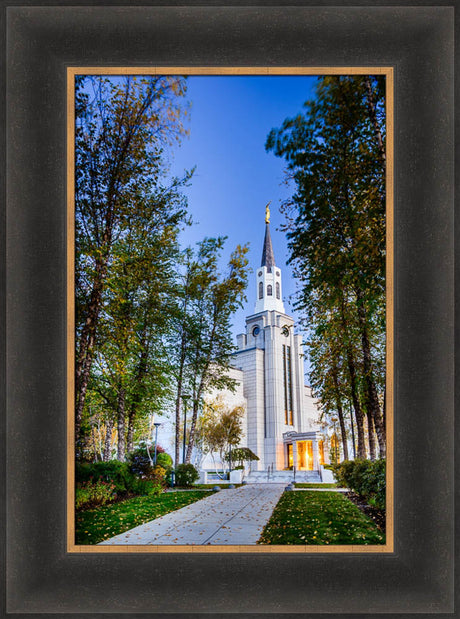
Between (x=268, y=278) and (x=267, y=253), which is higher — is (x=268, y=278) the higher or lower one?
the lower one

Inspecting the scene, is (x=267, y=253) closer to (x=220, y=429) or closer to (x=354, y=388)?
(x=354, y=388)

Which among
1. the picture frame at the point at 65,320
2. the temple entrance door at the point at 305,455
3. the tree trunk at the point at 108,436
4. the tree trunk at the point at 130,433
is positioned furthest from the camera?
the tree trunk at the point at 130,433

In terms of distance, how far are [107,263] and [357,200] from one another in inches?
79.8

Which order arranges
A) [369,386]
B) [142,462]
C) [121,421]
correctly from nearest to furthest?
[369,386] → [142,462] → [121,421]

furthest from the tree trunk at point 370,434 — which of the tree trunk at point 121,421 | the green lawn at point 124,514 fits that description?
the tree trunk at point 121,421

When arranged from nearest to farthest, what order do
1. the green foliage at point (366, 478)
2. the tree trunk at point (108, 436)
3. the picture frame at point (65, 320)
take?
the picture frame at point (65, 320)
the green foliage at point (366, 478)
the tree trunk at point (108, 436)

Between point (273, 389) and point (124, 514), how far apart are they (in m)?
1.43

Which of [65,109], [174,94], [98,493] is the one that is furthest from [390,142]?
[98,493]

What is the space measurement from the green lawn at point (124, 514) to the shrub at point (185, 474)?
0.32 ft

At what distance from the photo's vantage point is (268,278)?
3.08 metres

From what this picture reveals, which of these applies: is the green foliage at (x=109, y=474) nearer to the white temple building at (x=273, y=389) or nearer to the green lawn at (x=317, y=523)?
the white temple building at (x=273, y=389)

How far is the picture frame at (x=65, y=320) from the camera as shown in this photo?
257 centimetres

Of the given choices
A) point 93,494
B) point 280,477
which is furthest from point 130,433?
point 280,477
